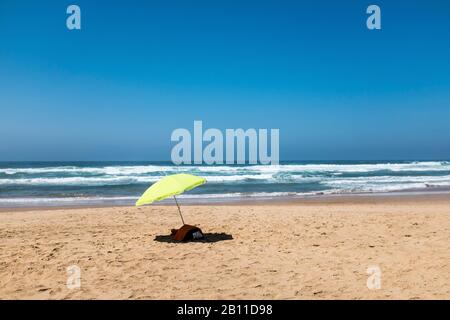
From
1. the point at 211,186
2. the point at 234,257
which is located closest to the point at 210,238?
the point at 234,257

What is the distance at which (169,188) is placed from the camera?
22.3ft

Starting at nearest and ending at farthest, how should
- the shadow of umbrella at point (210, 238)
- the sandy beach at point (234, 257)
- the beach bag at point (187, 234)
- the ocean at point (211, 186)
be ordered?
1. the sandy beach at point (234, 257)
2. the beach bag at point (187, 234)
3. the shadow of umbrella at point (210, 238)
4. the ocean at point (211, 186)

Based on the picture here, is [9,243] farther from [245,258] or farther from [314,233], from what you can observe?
[314,233]

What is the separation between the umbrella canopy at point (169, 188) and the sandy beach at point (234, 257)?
932mm

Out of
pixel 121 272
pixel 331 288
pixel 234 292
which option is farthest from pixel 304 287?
pixel 121 272

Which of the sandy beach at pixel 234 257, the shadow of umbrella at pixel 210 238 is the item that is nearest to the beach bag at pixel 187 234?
the shadow of umbrella at pixel 210 238

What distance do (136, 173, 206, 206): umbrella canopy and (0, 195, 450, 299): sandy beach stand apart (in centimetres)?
93

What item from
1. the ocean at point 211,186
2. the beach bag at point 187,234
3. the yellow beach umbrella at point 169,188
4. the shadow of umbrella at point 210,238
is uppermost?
the yellow beach umbrella at point 169,188

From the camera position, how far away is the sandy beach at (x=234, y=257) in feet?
15.4

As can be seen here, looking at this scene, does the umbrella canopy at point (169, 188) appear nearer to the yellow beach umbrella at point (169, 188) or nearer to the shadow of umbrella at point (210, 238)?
the yellow beach umbrella at point (169, 188)

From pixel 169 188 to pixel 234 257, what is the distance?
172 cm

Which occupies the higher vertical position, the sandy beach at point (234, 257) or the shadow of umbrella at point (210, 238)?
the sandy beach at point (234, 257)

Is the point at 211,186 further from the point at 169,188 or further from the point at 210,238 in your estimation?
the point at 169,188
